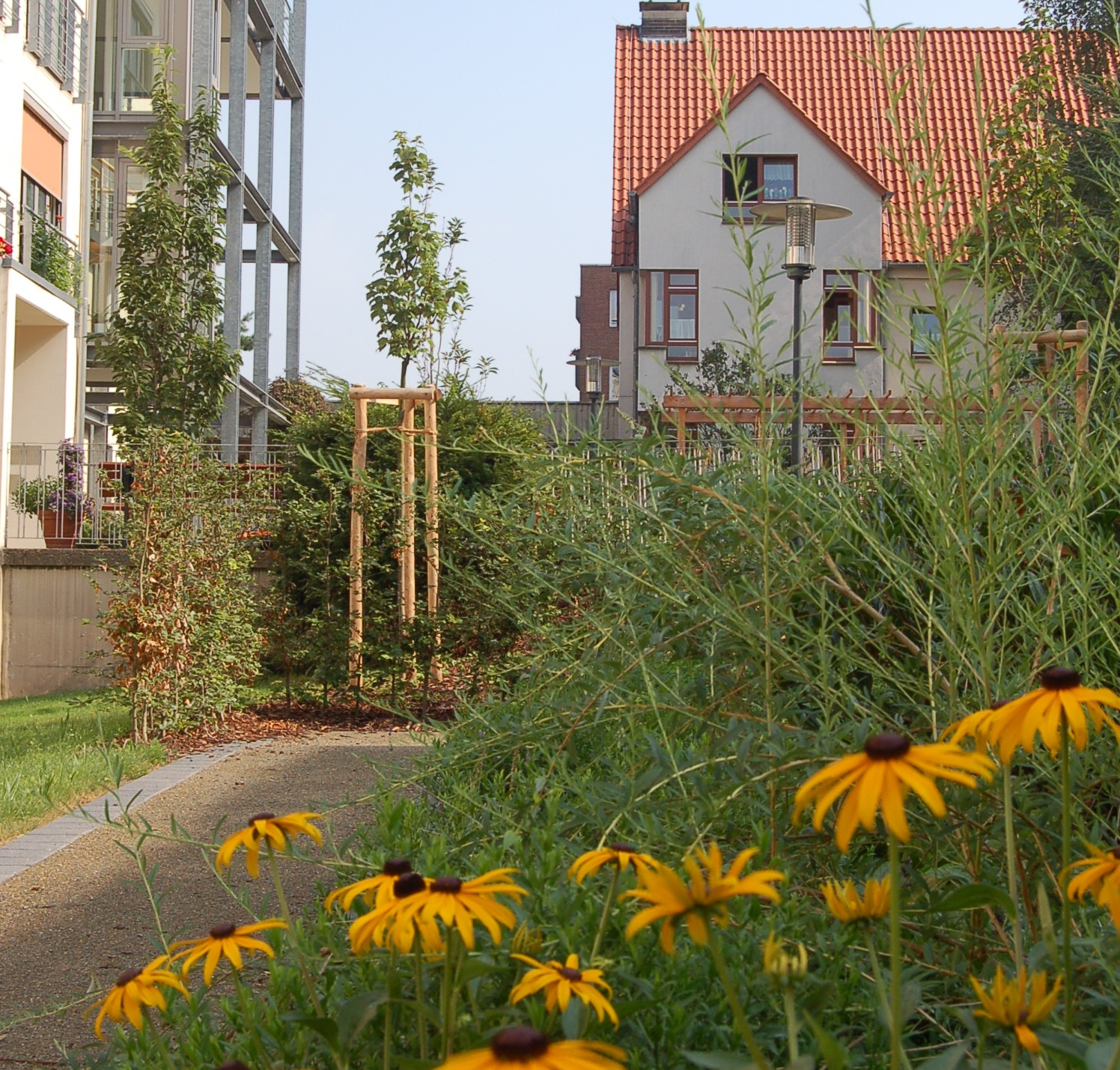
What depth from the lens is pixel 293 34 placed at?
29344mm

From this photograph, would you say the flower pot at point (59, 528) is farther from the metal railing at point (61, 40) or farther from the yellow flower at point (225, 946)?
the yellow flower at point (225, 946)

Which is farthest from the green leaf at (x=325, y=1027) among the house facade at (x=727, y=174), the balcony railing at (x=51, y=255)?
the house facade at (x=727, y=174)

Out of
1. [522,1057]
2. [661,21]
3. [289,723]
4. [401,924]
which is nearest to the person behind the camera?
[522,1057]

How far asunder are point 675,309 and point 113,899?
22228 mm

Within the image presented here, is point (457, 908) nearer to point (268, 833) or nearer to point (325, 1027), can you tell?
point (325, 1027)

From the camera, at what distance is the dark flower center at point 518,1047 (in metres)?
0.93

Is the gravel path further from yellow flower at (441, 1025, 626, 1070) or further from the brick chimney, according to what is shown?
the brick chimney

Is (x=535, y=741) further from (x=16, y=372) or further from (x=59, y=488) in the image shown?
(x=16, y=372)

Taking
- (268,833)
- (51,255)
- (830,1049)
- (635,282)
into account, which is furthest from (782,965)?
(635,282)

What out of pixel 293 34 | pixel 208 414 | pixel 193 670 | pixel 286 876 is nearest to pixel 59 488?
pixel 208 414

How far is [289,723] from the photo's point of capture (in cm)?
952

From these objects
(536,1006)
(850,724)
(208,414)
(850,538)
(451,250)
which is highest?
(451,250)

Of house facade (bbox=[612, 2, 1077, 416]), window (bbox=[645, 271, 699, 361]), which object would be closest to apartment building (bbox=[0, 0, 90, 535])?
house facade (bbox=[612, 2, 1077, 416])

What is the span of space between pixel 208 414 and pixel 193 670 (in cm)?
814
